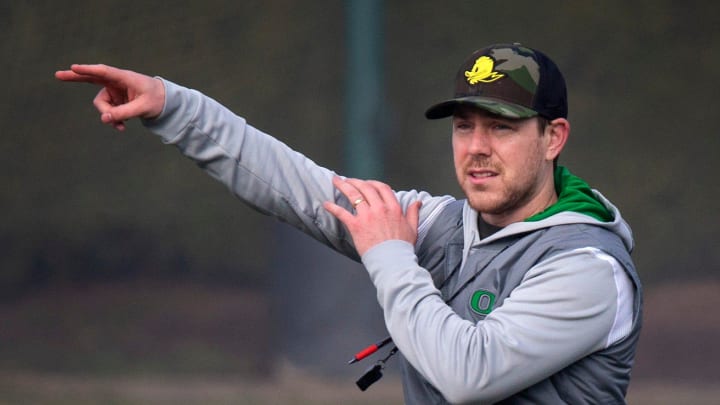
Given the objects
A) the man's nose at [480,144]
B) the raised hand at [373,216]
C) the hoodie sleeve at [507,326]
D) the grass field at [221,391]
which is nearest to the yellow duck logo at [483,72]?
the man's nose at [480,144]

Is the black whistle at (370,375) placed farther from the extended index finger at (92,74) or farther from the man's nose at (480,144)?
the extended index finger at (92,74)

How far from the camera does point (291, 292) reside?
201 inches

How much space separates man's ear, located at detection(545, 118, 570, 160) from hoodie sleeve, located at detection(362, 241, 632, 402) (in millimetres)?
301

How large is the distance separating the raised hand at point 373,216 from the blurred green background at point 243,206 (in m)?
2.47

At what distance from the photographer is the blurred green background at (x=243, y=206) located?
16.7 feet

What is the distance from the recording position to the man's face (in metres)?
2.54

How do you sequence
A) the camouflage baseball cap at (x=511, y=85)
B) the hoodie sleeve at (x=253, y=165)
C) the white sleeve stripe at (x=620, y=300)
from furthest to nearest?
the hoodie sleeve at (x=253, y=165) < the camouflage baseball cap at (x=511, y=85) < the white sleeve stripe at (x=620, y=300)

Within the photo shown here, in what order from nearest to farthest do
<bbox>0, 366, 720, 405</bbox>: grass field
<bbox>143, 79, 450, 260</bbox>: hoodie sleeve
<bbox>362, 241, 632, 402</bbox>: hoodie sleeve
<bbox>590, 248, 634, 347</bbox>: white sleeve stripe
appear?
<bbox>362, 241, 632, 402</bbox>: hoodie sleeve < <bbox>590, 248, 634, 347</bbox>: white sleeve stripe < <bbox>143, 79, 450, 260</bbox>: hoodie sleeve < <bbox>0, 366, 720, 405</bbox>: grass field

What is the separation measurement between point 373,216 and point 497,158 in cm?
29

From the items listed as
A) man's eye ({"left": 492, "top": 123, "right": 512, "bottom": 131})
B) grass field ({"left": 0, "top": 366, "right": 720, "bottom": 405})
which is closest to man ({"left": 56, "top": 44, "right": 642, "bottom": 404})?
man's eye ({"left": 492, "top": 123, "right": 512, "bottom": 131})

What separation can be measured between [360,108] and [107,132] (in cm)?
113

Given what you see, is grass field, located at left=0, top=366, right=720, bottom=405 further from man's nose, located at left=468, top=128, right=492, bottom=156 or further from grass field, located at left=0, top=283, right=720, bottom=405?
man's nose, located at left=468, top=128, right=492, bottom=156

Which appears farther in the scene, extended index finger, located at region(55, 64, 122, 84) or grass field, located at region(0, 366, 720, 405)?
grass field, located at region(0, 366, 720, 405)

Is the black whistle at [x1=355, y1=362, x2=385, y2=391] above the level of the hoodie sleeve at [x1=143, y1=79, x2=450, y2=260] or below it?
below
